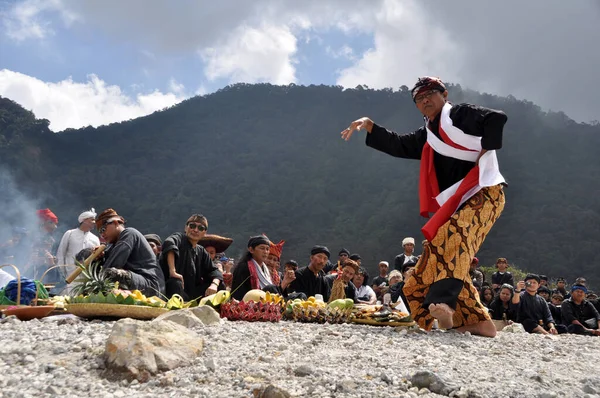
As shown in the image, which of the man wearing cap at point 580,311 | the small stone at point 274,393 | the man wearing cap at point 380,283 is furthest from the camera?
the man wearing cap at point 380,283

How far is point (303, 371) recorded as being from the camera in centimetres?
291

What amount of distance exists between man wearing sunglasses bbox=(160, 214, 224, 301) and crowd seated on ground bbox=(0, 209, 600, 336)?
Result: 0.5 inches

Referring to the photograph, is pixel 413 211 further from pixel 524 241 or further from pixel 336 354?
pixel 336 354

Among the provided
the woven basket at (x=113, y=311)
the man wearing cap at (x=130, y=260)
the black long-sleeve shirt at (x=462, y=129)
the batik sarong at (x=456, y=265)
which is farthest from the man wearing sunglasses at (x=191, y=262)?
the batik sarong at (x=456, y=265)

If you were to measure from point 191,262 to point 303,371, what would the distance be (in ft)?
14.9

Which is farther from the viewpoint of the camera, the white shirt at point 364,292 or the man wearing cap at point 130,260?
the white shirt at point 364,292

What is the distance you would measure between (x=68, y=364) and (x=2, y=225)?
1671 centimetres

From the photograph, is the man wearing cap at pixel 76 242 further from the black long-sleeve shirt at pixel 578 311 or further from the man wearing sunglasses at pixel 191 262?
the black long-sleeve shirt at pixel 578 311

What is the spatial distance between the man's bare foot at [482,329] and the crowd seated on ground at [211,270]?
752mm

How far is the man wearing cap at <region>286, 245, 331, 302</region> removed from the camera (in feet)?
26.2

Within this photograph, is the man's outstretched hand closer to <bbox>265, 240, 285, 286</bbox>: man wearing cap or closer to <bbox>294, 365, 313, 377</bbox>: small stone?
<bbox>294, 365, 313, 377</bbox>: small stone

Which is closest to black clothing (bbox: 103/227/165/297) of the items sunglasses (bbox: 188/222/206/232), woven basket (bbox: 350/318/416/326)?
sunglasses (bbox: 188/222/206/232)

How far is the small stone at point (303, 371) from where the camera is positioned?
2.90 m

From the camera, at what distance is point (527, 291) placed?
9961 mm
